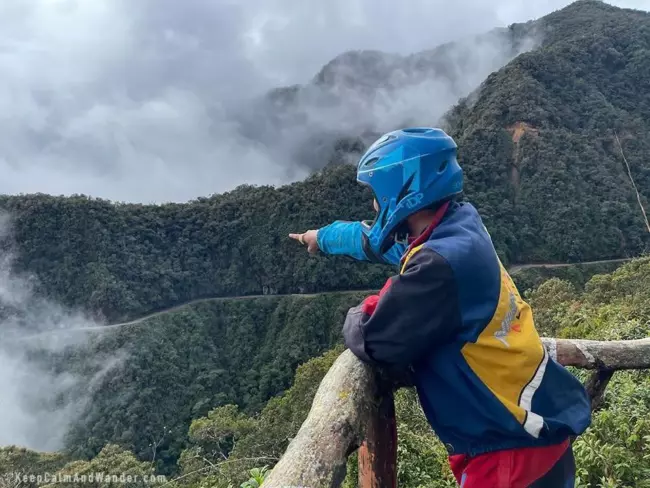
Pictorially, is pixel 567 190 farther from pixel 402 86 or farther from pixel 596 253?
pixel 402 86

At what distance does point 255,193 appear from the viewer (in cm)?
6250

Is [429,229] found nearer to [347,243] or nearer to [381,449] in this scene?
[347,243]

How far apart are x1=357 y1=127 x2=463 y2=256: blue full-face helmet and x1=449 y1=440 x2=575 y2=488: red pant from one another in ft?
2.87

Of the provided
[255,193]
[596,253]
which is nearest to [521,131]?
[596,253]

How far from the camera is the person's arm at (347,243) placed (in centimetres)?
202

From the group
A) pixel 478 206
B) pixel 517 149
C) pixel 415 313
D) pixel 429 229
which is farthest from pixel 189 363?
pixel 415 313

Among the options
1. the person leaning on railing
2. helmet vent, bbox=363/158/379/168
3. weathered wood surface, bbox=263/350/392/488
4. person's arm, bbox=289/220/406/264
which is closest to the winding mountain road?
person's arm, bbox=289/220/406/264

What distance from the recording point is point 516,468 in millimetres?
1703

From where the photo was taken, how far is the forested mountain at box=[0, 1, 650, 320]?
157 ft

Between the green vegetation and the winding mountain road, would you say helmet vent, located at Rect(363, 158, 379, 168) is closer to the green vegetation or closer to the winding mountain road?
the green vegetation

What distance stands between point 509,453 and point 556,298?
20970 millimetres

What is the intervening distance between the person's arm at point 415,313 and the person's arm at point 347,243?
48 centimetres

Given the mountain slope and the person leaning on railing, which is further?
the mountain slope

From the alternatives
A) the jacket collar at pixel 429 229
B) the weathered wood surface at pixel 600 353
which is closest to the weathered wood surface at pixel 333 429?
the jacket collar at pixel 429 229
